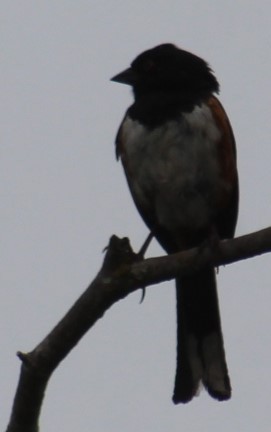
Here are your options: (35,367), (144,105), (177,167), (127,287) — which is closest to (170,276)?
(127,287)

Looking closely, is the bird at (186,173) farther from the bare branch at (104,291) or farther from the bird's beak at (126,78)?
the bare branch at (104,291)

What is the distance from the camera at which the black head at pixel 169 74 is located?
13.8 feet

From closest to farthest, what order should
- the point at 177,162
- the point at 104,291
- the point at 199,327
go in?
1. the point at 104,291
2. the point at 177,162
3. the point at 199,327

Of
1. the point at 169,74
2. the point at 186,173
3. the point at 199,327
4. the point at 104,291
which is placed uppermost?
the point at 169,74

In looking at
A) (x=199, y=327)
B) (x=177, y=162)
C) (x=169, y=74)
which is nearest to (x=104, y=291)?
(x=177, y=162)

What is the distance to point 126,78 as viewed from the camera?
171 inches

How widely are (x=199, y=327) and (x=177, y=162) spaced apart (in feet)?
2.70

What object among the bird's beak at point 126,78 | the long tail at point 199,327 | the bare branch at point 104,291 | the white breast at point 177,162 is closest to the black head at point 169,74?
the bird's beak at point 126,78

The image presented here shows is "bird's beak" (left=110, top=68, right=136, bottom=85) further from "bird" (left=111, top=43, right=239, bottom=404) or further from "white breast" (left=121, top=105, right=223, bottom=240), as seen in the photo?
"white breast" (left=121, top=105, right=223, bottom=240)

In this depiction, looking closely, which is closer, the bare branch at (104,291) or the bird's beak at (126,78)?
the bare branch at (104,291)

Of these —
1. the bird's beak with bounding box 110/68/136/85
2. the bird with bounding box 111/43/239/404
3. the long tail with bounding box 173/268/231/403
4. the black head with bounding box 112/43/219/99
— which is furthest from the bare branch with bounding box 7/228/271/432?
the bird's beak with bounding box 110/68/136/85

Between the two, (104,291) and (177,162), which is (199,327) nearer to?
(177,162)

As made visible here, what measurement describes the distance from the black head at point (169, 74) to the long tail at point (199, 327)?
83 cm

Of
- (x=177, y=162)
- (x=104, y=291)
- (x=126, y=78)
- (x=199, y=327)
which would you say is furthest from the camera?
(x=126, y=78)
